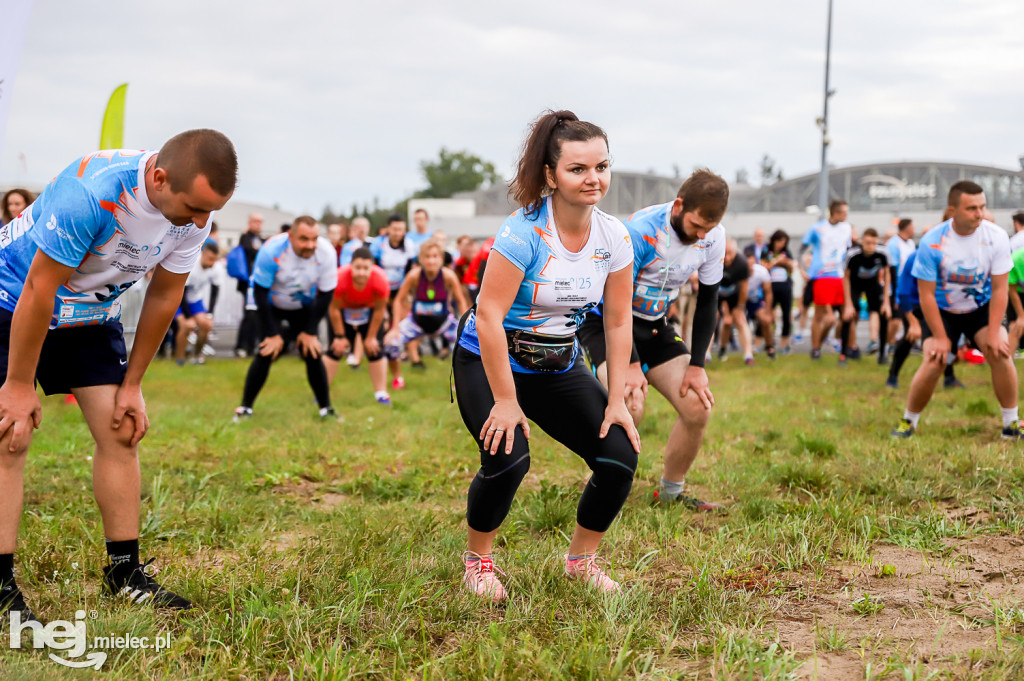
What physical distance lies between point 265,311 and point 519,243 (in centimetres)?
514

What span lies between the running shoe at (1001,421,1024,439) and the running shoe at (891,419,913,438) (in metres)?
0.64

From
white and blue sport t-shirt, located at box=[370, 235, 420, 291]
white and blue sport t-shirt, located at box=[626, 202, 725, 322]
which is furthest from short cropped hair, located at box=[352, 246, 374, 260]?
Answer: white and blue sport t-shirt, located at box=[626, 202, 725, 322]

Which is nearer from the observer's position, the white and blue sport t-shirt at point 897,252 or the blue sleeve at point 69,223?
the blue sleeve at point 69,223

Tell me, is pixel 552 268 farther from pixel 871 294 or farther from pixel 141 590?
pixel 871 294

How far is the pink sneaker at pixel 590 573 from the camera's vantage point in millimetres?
3334

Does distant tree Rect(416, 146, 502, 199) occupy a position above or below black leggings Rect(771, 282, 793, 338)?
above

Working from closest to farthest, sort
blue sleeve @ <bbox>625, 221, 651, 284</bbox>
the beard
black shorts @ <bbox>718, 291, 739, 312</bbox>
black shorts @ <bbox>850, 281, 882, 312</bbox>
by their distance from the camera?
the beard
blue sleeve @ <bbox>625, 221, 651, 284</bbox>
black shorts @ <bbox>850, 281, 882, 312</bbox>
black shorts @ <bbox>718, 291, 739, 312</bbox>

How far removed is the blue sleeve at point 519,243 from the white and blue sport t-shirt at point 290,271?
4.83 meters

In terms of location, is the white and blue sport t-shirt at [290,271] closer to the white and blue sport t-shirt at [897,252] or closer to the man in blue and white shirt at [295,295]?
the man in blue and white shirt at [295,295]

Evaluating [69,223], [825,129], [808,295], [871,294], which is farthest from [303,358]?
[825,129]

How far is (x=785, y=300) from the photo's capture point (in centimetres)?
1386

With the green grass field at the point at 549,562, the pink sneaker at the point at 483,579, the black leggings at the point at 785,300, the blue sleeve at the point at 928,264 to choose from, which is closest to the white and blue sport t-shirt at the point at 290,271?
the green grass field at the point at 549,562

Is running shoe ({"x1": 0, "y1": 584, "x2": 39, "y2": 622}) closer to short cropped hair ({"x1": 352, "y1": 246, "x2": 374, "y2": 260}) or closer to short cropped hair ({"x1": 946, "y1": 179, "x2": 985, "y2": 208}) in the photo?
short cropped hair ({"x1": 352, "y1": 246, "x2": 374, "y2": 260})

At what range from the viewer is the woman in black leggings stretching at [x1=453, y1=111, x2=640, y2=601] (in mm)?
3170
